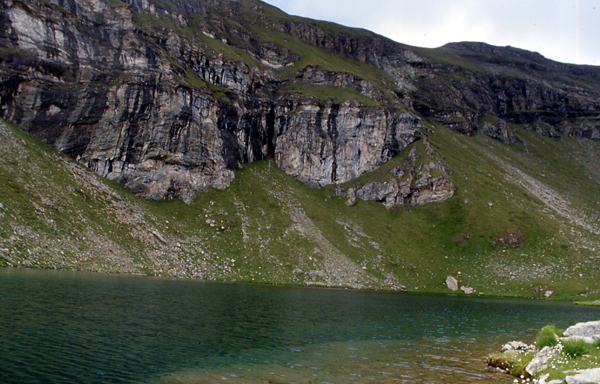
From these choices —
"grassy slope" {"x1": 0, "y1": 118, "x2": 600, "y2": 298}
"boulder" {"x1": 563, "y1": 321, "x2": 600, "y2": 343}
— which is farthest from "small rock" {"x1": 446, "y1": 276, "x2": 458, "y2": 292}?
"boulder" {"x1": 563, "y1": 321, "x2": 600, "y2": 343}

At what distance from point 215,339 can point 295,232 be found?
248 ft

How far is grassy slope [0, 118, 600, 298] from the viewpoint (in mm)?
73812

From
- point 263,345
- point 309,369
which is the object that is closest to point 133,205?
point 263,345

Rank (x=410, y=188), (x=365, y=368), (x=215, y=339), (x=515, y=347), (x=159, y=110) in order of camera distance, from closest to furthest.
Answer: (x=365, y=368) → (x=515, y=347) → (x=215, y=339) → (x=159, y=110) → (x=410, y=188)

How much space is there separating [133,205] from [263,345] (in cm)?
8276

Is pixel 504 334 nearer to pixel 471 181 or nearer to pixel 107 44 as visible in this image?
pixel 471 181

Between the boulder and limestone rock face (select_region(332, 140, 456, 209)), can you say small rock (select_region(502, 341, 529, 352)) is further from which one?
limestone rock face (select_region(332, 140, 456, 209))

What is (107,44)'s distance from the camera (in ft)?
407

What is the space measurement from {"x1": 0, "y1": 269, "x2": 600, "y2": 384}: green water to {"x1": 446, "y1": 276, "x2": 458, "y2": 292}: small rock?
44650mm

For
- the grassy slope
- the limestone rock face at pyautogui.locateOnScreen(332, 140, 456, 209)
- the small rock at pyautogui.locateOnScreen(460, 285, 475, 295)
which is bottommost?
the small rock at pyautogui.locateOnScreen(460, 285, 475, 295)

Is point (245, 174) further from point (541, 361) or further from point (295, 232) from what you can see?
point (541, 361)

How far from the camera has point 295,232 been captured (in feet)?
339

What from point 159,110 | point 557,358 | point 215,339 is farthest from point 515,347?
point 159,110

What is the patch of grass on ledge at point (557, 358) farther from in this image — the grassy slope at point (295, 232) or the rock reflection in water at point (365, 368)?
the grassy slope at point (295, 232)
